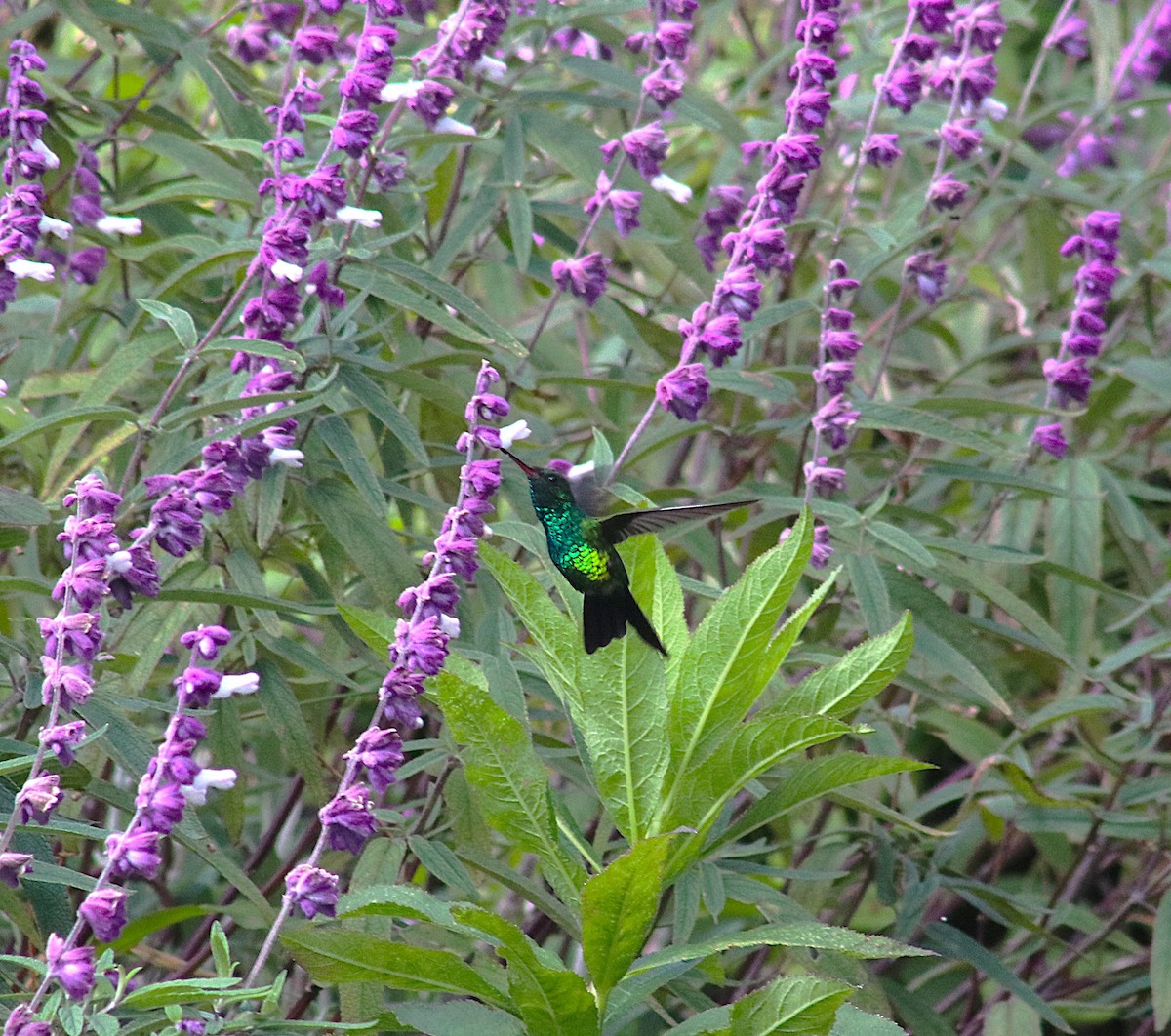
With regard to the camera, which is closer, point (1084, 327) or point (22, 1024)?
point (22, 1024)

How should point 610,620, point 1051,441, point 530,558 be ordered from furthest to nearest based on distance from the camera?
point 530,558
point 1051,441
point 610,620

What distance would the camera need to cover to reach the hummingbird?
2.02m

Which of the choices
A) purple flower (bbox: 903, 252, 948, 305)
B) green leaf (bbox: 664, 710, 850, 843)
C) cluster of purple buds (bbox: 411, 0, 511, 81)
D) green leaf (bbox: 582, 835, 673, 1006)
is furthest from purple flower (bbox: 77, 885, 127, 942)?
purple flower (bbox: 903, 252, 948, 305)

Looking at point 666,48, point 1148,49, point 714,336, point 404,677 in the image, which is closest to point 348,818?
point 404,677

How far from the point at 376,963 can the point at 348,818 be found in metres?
0.17

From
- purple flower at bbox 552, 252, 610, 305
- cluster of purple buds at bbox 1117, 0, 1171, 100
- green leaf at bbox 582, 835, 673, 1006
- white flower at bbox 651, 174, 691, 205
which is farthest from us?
cluster of purple buds at bbox 1117, 0, 1171, 100

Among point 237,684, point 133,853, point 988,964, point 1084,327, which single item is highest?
point 1084,327

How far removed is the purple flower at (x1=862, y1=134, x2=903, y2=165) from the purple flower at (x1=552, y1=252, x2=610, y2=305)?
64 centimetres

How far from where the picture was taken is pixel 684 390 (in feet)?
7.39

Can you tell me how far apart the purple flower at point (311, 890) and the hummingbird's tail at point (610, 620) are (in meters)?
0.46

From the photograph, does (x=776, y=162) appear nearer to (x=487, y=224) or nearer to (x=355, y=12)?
(x=487, y=224)

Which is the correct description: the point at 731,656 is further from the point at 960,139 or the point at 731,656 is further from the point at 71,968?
the point at 960,139

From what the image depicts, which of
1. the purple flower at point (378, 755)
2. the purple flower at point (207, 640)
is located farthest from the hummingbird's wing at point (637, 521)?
the purple flower at point (207, 640)

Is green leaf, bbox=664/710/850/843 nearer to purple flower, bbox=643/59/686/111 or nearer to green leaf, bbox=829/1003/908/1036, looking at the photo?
green leaf, bbox=829/1003/908/1036
